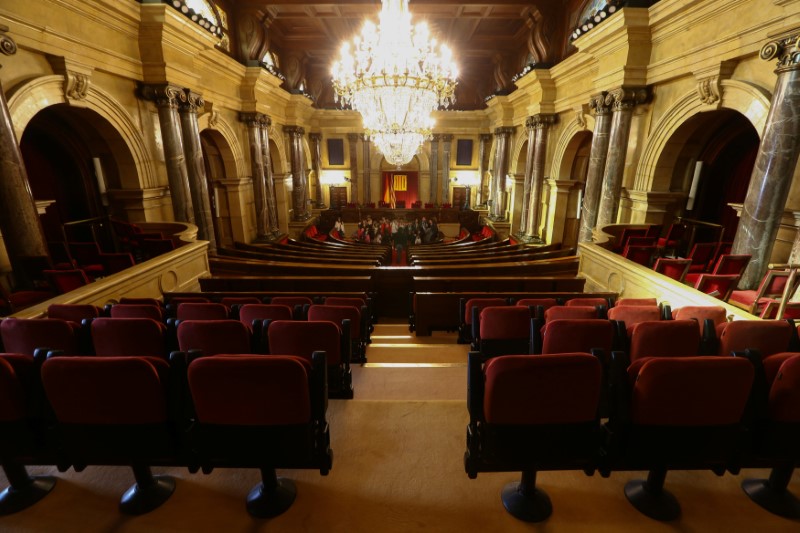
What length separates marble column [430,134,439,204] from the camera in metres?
20.0

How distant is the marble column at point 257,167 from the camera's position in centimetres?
1191

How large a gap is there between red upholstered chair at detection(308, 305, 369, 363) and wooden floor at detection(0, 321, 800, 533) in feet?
3.43

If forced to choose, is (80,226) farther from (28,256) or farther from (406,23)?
(406,23)

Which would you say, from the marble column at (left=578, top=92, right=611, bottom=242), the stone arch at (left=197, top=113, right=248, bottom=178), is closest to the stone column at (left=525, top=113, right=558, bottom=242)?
the marble column at (left=578, top=92, right=611, bottom=242)

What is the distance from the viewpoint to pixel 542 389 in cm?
166

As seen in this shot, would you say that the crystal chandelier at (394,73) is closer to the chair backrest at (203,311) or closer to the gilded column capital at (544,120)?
Result: the chair backrest at (203,311)

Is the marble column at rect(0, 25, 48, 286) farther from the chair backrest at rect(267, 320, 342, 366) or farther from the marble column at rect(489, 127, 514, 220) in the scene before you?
the marble column at rect(489, 127, 514, 220)

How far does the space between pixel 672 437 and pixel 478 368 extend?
94 centimetres

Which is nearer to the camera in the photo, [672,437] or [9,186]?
[672,437]

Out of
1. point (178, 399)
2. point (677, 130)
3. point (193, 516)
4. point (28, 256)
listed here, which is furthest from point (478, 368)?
point (677, 130)

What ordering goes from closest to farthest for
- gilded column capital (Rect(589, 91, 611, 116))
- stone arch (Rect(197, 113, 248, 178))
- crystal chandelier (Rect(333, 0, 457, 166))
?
crystal chandelier (Rect(333, 0, 457, 166)) < gilded column capital (Rect(589, 91, 611, 116)) < stone arch (Rect(197, 113, 248, 178))

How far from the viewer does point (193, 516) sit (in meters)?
1.85

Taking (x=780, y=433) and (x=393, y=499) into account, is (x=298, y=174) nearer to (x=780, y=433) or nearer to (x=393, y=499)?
(x=393, y=499)

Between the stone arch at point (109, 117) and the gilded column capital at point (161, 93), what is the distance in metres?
0.59
